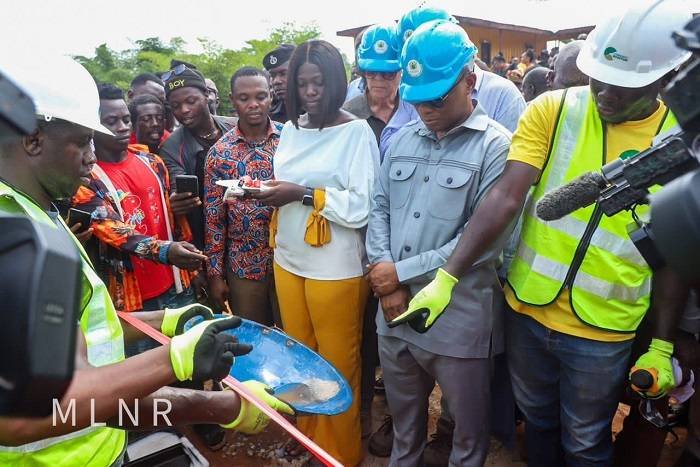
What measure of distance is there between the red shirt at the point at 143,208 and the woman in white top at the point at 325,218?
0.70 meters

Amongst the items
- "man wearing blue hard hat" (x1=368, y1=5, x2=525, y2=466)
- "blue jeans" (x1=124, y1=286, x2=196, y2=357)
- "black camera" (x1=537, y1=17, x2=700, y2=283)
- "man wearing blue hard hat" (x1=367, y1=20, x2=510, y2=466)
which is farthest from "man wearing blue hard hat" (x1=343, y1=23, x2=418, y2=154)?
"black camera" (x1=537, y1=17, x2=700, y2=283)

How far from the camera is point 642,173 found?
1.17 m

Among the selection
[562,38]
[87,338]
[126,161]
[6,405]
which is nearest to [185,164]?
[126,161]

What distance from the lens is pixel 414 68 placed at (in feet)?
6.97

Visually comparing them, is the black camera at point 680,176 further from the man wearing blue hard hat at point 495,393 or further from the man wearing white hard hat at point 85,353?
the man wearing blue hard hat at point 495,393

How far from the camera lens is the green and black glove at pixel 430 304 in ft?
6.49

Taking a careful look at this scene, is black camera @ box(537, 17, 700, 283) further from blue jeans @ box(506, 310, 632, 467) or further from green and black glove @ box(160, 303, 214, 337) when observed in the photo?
green and black glove @ box(160, 303, 214, 337)

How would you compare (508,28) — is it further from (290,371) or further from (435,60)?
(290,371)

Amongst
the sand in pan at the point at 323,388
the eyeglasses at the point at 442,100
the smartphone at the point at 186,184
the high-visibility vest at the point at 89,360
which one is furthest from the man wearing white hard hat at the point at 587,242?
the smartphone at the point at 186,184

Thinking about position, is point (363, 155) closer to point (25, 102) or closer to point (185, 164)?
point (185, 164)

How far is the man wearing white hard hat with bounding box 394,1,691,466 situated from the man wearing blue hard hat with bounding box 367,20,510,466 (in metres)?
0.12

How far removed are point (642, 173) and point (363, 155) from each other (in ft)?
5.63

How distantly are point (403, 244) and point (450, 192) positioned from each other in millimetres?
317

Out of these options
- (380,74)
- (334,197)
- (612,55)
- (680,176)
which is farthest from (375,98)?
(680,176)
